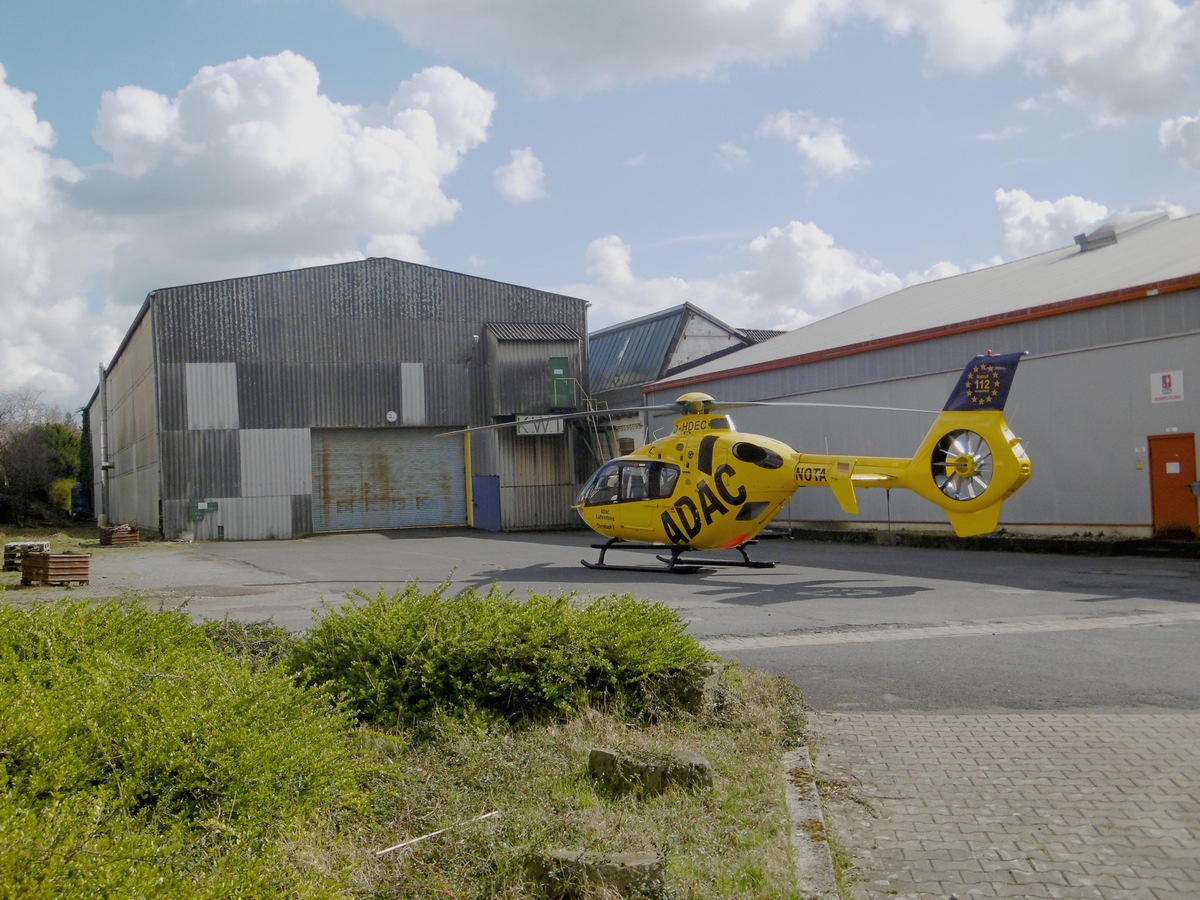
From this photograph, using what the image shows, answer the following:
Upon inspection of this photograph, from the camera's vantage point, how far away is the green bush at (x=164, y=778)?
3.45m

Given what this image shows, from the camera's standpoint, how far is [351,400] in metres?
36.7

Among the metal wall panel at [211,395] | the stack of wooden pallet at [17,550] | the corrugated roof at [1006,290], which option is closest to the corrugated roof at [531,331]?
the corrugated roof at [1006,290]

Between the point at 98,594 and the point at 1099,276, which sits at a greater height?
the point at 1099,276

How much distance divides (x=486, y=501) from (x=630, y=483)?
62.2 ft

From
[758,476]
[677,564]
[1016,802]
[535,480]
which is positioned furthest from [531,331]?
[1016,802]

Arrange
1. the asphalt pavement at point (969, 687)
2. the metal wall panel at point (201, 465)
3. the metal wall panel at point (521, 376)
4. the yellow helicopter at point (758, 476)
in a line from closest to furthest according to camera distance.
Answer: the asphalt pavement at point (969, 687) → the yellow helicopter at point (758, 476) → the metal wall panel at point (201, 465) → the metal wall panel at point (521, 376)

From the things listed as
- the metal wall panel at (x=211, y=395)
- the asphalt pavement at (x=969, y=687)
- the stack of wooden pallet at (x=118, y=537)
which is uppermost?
the metal wall panel at (x=211, y=395)

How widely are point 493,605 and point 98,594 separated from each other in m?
12.1

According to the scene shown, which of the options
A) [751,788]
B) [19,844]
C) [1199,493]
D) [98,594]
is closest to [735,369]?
[1199,493]

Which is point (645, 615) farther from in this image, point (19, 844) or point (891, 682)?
point (19, 844)

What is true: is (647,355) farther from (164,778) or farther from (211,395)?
(164,778)

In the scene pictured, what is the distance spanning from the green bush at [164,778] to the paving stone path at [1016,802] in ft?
8.67

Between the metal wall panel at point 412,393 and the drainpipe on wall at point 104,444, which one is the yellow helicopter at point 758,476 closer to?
the metal wall panel at point 412,393

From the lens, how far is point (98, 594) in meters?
17.4
